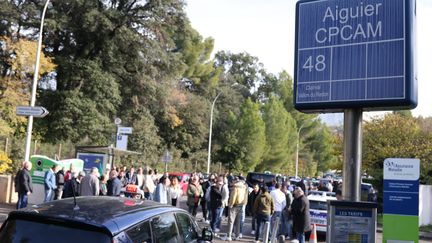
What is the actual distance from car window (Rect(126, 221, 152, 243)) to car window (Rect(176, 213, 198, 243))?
37.9 inches

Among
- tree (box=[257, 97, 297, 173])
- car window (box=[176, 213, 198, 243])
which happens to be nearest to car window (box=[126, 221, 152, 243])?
car window (box=[176, 213, 198, 243])

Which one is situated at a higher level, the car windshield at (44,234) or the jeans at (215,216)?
the car windshield at (44,234)

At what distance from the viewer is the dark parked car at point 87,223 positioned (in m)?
4.86

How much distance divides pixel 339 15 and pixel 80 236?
575cm

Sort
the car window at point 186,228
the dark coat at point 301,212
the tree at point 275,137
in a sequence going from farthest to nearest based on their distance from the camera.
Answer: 1. the tree at point 275,137
2. the dark coat at point 301,212
3. the car window at point 186,228

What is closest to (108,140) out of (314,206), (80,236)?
(314,206)

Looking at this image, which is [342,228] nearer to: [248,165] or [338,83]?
[338,83]

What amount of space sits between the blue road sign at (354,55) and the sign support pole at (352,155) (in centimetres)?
27

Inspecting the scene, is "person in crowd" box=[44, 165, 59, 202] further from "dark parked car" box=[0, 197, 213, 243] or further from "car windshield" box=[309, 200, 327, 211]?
"dark parked car" box=[0, 197, 213, 243]

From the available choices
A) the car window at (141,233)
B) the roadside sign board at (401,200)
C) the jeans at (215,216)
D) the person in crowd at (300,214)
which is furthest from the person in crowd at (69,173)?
the car window at (141,233)

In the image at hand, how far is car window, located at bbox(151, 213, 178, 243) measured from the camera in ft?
18.3

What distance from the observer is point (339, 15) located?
859 centimetres

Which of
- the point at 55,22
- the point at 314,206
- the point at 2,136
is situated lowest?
the point at 314,206

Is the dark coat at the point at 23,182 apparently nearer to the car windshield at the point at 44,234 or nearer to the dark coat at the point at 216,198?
the dark coat at the point at 216,198
